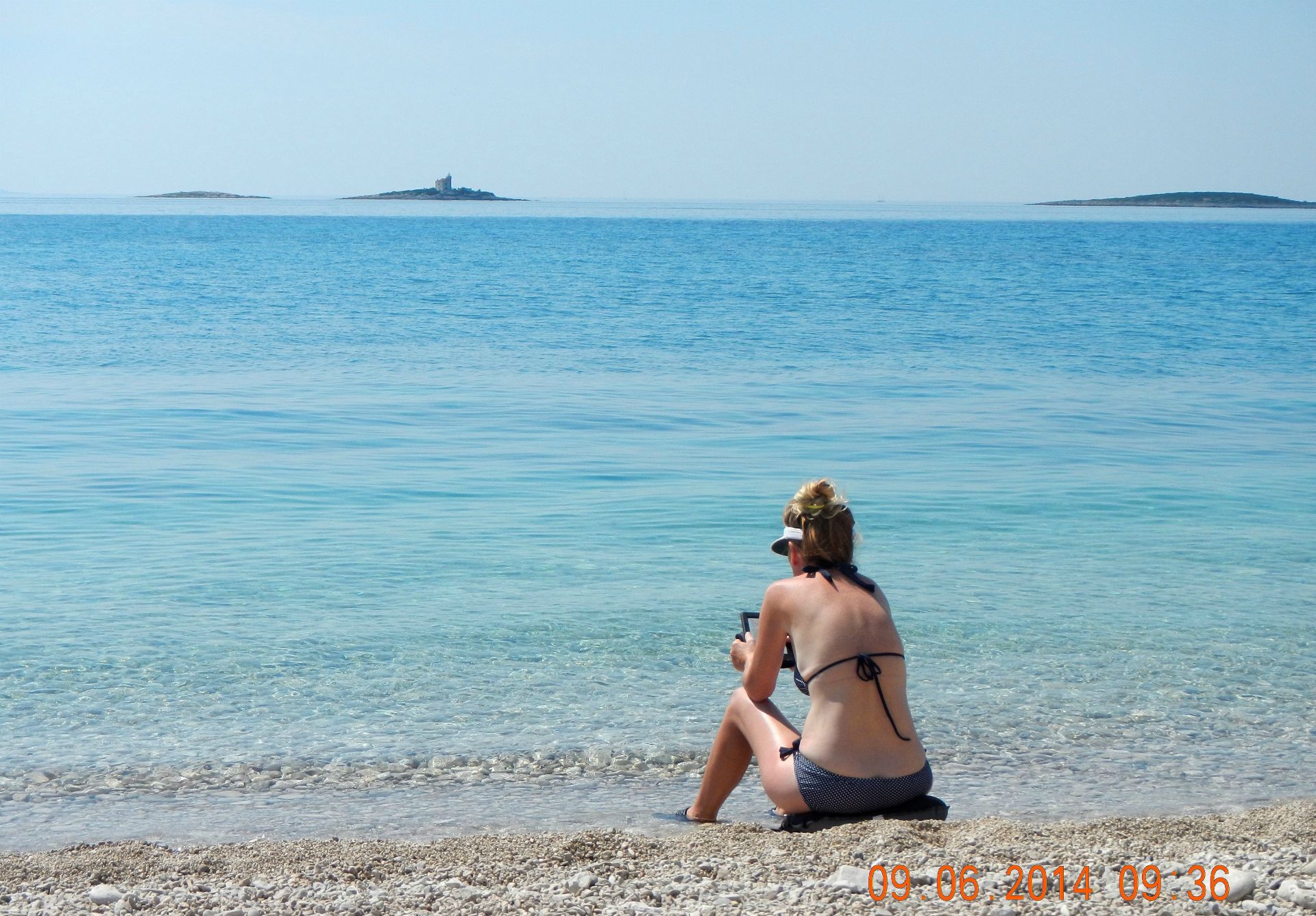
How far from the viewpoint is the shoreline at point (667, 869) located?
3.59 metres

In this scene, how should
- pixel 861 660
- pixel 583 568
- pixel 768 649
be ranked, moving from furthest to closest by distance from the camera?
pixel 583 568 → pixel 768 649 → pixel 861 660

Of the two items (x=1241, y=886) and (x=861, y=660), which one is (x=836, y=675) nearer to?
(x=861, y=660)

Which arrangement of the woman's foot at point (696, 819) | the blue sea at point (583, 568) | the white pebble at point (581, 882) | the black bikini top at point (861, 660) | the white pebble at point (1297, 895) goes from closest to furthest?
the white pebble at point (1297, 895), the white pebble at point (581, 882), the black bikini top at point (861, 660), the woman's foot at point (696, 819), the blue sea at point (583, 568)

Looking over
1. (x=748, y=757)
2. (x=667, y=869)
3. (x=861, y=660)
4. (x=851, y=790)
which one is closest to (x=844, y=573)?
(x=861, y=660)

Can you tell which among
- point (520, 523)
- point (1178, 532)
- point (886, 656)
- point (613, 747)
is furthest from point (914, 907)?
point (1178, 532)

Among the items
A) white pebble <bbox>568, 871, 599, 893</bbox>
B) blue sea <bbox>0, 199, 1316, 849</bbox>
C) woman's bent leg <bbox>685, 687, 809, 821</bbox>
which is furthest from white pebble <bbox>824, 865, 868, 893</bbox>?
blue sea <bbox>0, 199, 1316, 849</bbox>

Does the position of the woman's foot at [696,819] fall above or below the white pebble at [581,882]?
below

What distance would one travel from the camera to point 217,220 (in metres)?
108

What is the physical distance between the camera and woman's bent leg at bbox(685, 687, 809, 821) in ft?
14.1

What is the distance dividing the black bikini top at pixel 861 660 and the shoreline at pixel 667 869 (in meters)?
0.41

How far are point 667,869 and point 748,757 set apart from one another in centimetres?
81

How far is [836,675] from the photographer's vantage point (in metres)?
4.09

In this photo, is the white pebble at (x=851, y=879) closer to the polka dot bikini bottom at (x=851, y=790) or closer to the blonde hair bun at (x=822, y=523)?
the polka dot bikini bottom at (x=851, y=790)
